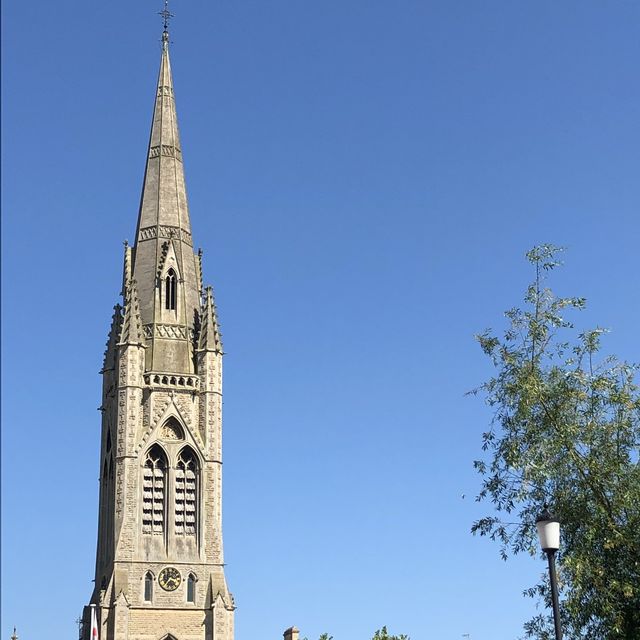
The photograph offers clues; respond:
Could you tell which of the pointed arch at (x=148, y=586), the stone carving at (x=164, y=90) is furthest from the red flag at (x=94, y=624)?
the stone carving at (x=164, y=90)

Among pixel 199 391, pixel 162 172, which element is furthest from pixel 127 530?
pixel 162 172

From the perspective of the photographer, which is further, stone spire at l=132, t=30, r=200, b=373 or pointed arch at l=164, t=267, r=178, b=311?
pointed arch at l=164, t=267, r=178, b=311

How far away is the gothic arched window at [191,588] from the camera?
56.2 metres

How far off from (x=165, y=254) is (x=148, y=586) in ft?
60.6

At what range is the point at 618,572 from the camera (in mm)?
24688

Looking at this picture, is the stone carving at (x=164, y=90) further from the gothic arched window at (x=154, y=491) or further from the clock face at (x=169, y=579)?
the clock face at (x=169, y=579)

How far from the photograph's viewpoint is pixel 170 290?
63.4 m

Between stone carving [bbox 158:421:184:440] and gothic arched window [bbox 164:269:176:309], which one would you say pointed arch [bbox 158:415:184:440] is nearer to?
stone carving [bbox 158:421:184:440]

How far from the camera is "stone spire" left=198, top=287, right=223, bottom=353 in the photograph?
62.1 meters

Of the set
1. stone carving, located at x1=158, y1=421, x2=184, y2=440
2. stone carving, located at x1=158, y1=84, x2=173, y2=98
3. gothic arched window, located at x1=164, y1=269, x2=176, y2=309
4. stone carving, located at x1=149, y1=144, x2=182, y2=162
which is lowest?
stone carving, located at x1=158, y1=421, x2=184, y2=440

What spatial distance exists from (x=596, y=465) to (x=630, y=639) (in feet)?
12.2

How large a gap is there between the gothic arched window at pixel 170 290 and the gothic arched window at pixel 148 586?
14.9m

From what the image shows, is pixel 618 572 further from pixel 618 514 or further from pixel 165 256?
pixel 165 256

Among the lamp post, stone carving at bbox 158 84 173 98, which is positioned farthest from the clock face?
the lamp post
